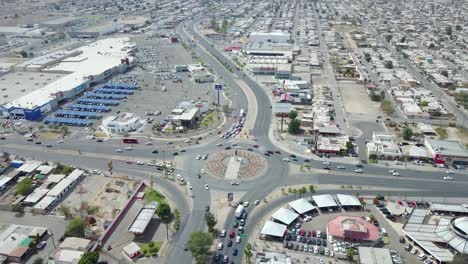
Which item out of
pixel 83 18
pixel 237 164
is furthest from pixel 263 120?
pixel 83 18

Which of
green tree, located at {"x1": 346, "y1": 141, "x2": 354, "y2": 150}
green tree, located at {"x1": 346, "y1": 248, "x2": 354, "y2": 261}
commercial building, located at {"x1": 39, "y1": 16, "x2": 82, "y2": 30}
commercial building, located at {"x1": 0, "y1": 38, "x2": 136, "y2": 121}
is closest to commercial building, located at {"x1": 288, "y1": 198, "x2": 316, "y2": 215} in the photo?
green tree, located at {"x1": 346, "y1": 248, "x2": 354, "y2": 261}

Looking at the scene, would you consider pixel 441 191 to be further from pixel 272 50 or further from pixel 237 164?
pixel 272 50

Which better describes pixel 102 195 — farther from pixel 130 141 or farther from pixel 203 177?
pixel 130 141

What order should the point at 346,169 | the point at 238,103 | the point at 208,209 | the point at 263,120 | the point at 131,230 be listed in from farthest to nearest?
the point at 238,103 < the point at 263,120 < the point at 346,169 < the point at 208,209 < the point at 131,230

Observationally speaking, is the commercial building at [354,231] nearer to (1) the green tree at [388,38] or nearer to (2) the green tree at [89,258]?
(2) the green tree at [89,258]

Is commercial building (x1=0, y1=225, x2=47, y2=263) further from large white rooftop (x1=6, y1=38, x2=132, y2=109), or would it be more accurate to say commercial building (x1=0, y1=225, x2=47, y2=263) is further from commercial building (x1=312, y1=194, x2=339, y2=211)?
large white rooftop (x1=6, y1=38, x2=132, y2=109)
